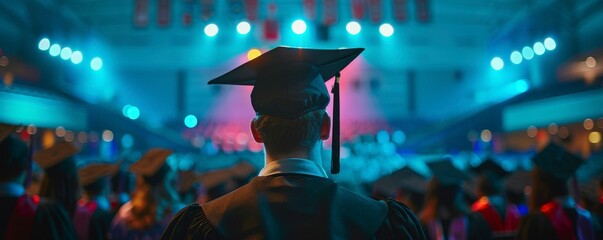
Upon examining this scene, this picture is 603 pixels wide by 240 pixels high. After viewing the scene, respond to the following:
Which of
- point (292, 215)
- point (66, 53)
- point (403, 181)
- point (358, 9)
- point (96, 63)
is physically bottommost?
point (403, 181)

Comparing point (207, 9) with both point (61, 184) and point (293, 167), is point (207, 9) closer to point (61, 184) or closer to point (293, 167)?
point (61, 184)

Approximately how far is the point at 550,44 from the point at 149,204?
19178 millimetres

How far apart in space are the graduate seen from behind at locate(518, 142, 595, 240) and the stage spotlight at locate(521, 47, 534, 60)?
1866 centimetres

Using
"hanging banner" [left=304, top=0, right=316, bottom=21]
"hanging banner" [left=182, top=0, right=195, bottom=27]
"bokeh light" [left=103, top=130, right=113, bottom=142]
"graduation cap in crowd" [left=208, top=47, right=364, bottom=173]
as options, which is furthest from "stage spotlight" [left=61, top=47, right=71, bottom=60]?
"graduation cap in crowd" [left=208, top=47, right=364, bottom=173]

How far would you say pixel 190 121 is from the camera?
24.9 metres

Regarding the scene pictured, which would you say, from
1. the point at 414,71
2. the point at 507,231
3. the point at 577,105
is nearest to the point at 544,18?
the point at 577,105

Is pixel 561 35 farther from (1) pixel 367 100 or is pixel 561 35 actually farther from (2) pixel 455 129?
(1) pixel 367 100

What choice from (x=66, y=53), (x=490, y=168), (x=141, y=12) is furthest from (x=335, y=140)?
(x=66, y=53)

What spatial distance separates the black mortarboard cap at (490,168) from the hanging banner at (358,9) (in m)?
11.5

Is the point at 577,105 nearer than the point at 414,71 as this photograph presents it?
Yes

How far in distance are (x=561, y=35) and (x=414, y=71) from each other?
8214 mm

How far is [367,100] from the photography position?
26.0m

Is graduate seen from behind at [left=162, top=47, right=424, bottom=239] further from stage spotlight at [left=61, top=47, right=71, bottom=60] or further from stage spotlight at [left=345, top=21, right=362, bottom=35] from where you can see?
stage spotlight at [left=61, top=47, right=71, bottom=60]

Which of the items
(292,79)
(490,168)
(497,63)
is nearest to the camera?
(292,79)
